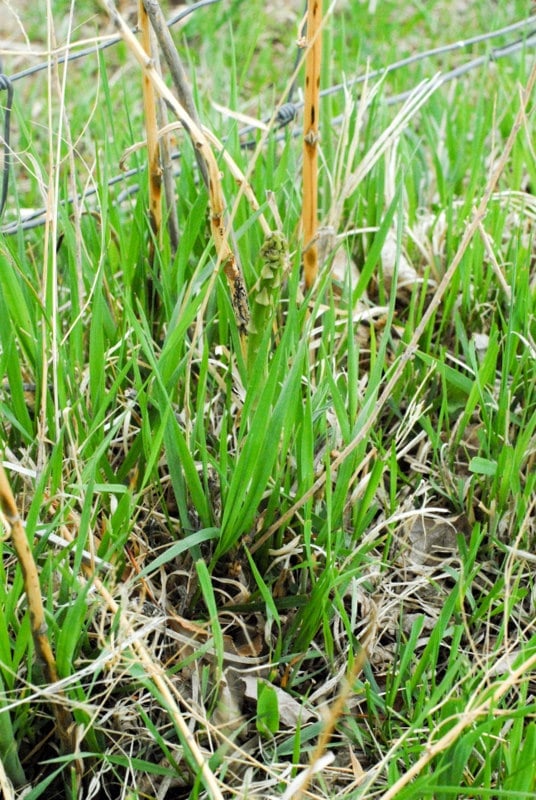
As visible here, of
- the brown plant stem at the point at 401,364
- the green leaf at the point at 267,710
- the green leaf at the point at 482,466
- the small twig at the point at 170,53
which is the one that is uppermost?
the small twig at the point at 170,53

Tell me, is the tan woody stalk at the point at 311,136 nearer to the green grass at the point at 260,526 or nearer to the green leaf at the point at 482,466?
the green grass at the point at 260,526

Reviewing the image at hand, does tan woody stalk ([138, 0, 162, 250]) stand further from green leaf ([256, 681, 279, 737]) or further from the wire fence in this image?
green leaf ([256, 681, 279, 737])

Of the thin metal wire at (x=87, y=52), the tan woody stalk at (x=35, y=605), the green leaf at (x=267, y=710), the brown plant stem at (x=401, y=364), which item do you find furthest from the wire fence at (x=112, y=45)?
the green leaf at (x=267, y=710)

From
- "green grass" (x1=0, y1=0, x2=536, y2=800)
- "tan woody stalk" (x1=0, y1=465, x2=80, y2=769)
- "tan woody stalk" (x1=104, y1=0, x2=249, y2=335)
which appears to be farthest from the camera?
"tan woody stalk" (x1=104, y1=0, x2=249, y2=335)

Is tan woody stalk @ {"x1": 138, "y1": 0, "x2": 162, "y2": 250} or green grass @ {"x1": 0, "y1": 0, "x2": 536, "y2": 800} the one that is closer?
green grass @ {"x1": 0, "y1": 0, "x2": 536, "y2": 800}

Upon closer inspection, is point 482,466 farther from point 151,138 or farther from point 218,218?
point 151,138

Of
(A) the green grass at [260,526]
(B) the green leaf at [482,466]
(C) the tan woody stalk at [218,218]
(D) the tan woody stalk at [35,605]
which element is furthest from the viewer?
(B) the green leaf at [482,466]

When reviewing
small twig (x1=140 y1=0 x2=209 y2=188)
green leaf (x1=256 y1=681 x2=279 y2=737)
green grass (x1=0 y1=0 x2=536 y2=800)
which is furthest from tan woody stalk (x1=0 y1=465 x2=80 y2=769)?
small twig (x1=140 y1=0 x2=209 y2=188)
